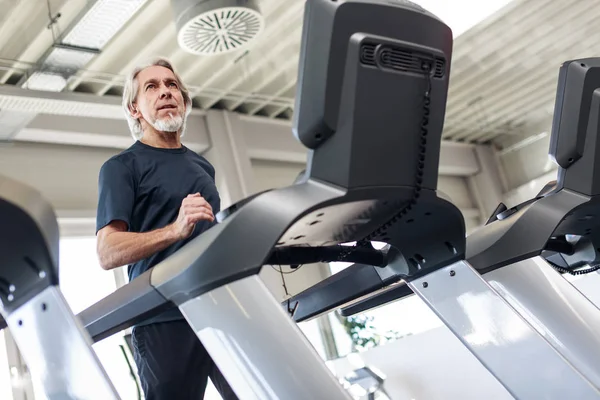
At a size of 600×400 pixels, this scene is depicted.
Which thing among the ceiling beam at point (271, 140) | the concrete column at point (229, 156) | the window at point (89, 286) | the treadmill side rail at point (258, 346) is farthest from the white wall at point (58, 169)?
the treadmill side rail at point (258, 346)

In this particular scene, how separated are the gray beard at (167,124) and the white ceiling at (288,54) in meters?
2.72

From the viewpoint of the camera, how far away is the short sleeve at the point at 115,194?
1.71 metres

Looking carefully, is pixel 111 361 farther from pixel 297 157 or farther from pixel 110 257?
pixel 110 257

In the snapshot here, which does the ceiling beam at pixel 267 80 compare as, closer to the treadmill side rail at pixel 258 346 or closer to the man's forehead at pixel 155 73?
the man's forehead at pixel 155 73

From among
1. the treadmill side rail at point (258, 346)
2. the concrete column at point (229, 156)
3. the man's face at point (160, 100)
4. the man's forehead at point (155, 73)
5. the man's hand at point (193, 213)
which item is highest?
the concrete column at point (229, 156)

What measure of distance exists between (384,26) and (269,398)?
2.16ft

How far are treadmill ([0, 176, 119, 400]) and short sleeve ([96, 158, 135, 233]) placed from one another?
440 mm

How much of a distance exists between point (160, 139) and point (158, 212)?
0.25m

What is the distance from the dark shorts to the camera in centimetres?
167

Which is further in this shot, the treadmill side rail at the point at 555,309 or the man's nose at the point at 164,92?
the man's nose at the point at 164,92

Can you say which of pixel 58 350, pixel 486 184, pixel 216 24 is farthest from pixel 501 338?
pixel 486 184

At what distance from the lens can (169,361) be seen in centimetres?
169

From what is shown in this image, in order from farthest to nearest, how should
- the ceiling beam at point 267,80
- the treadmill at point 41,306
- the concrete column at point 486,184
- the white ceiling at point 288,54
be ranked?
the concrete column at point 486,184 → the ceiling beam at point 267,80 → the white ceiling at point 288,54 → the treadmill at point 41,306

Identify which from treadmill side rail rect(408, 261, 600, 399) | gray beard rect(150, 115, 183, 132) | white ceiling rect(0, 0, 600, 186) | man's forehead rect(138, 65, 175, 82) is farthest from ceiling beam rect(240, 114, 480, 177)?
treadmill side rail rect(408, 261, 600, 399)
